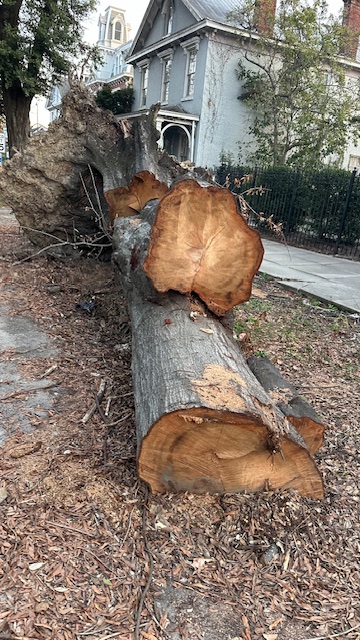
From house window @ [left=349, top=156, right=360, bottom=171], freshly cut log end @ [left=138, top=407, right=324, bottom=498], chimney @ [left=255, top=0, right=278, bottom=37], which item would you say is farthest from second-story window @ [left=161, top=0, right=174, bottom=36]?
freshly cut log end @ [left=138, top=407, right=324, bottom=498]

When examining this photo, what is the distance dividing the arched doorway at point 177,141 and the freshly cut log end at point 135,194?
632 inches

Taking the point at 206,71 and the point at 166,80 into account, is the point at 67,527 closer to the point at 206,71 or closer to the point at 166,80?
the point at 206,71

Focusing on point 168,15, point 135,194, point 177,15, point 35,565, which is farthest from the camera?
point 168,15

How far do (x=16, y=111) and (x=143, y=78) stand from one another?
9.67 m

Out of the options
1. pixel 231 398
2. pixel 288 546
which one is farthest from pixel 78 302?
pixel 288 546

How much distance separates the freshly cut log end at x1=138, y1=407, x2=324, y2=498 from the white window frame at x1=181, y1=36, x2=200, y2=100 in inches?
740

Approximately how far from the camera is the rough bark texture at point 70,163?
556cm

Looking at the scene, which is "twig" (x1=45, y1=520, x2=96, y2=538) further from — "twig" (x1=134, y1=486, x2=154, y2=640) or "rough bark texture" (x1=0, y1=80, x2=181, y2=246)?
"rough bark texture" (x1=0, y1=80, x2=181, y2=246)

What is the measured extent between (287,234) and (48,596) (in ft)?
36.9

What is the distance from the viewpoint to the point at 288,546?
6.72 ft

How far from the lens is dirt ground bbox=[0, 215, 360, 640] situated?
1.72 metres

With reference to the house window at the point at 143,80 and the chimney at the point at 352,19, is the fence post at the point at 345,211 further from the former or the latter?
the house window at the point at 143,80

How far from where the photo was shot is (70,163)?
5895 millimetres

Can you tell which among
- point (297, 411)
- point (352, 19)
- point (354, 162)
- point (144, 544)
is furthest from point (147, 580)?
point (352, 19)
